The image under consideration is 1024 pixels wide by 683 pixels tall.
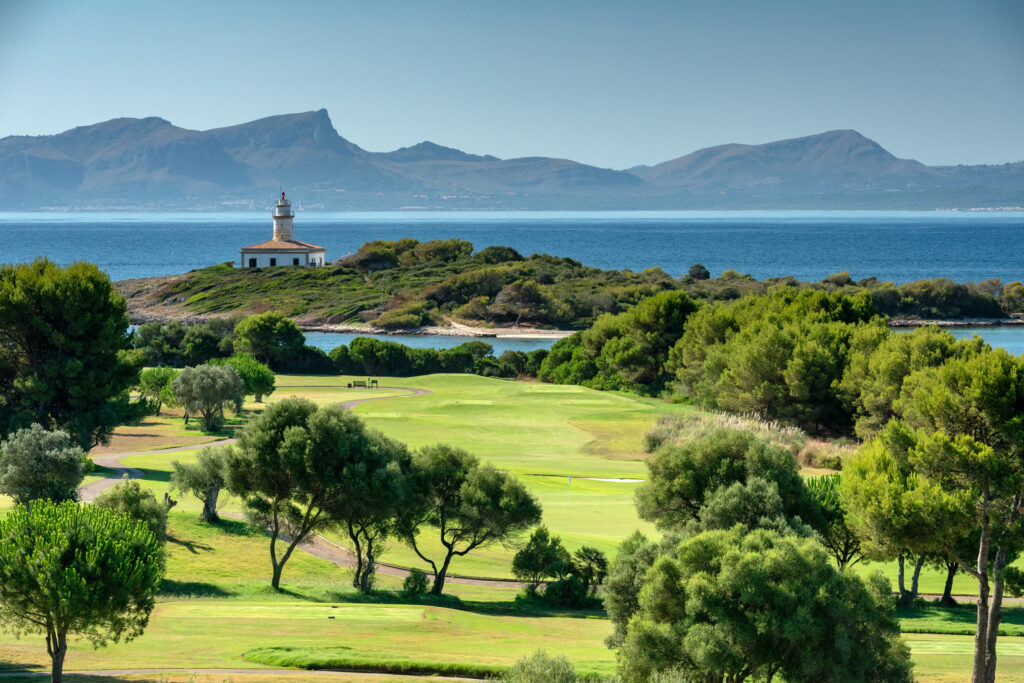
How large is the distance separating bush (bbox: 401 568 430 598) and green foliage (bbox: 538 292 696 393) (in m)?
43.9

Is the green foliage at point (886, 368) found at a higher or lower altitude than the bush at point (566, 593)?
higher

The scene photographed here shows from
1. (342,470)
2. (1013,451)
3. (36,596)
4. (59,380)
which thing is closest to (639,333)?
(59,380)

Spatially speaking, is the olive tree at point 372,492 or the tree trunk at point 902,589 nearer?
the olive tree at point 372,492

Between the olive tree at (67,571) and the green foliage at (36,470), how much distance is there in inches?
498

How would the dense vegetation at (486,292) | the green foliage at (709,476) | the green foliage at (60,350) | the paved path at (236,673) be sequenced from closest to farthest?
the paved path at (236,673) → the green foliage at (709,476) → the green foliage at (60,350) → the dense vegetation at (486,292)

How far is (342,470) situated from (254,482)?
2544mm

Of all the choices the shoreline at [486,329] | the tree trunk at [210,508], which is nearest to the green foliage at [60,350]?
the tree trunk at [210,508]

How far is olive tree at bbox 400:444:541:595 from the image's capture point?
91.3 feet

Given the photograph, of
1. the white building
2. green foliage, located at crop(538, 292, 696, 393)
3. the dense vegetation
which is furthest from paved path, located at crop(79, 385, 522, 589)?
the white building

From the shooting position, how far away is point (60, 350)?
41938mm

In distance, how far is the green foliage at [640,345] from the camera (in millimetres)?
71188

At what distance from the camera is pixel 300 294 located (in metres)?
122

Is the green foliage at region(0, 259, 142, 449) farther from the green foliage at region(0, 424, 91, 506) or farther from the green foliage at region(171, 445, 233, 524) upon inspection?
the green foliage at region(0, 424, 91, 506)

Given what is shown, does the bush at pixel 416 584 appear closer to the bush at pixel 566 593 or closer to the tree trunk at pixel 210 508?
the bush at pixel 566 593
